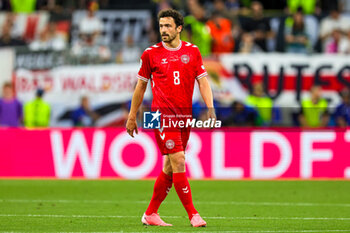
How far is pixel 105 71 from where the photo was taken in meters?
19.8

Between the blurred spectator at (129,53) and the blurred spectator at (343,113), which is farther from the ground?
the blurred spectator at (129,53)

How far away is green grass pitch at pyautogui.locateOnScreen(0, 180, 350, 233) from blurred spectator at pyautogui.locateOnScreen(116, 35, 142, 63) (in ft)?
13.6

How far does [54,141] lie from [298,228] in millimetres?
9107

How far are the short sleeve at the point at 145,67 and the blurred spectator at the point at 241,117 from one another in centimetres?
834

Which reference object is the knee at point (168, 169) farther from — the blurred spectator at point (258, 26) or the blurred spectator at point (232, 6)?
the blurred spectator at point (232, 6)

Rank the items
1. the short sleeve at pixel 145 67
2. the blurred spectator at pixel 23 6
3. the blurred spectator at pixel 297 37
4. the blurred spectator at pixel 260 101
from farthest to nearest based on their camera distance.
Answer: the blurred spectator at pixel 23 6 < the blurred spectator at pixel 297 37 < the blurred spectator at pixel 260 101 < the short sleeve at pixel 145 67

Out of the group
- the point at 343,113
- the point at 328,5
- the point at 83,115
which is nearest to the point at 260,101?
the point at 343,113

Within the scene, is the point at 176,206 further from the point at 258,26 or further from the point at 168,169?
the point at 258,26

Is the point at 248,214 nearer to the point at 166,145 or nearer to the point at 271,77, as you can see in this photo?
the point at 166,145

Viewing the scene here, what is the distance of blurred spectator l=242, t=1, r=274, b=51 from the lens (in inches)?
798

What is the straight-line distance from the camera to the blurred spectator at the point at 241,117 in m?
17.3

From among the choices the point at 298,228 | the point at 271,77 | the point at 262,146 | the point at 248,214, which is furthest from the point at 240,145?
the point at 298,228

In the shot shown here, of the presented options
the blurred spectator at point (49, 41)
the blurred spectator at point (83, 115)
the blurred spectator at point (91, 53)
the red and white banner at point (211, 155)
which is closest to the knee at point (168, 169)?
the red and white banner at point (211, 155)

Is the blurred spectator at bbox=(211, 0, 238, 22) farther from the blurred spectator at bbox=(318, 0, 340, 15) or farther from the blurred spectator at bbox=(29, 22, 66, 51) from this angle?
the blurred spectator at bbox=(29, 22, 66, 51)
